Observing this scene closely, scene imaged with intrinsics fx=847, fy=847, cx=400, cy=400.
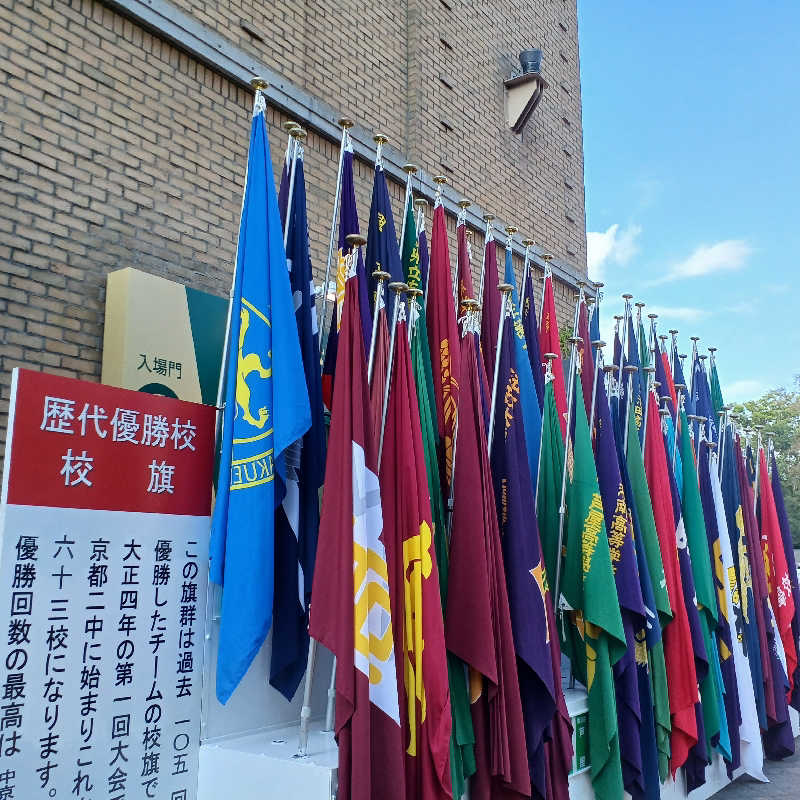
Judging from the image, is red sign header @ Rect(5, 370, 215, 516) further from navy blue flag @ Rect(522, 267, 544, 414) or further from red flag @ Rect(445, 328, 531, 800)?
navy blue flag @ Rect(522, 267, 544, 414)

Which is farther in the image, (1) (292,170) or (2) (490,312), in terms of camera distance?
(2) (490,312)

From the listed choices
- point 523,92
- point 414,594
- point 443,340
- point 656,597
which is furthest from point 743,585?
point 523,92

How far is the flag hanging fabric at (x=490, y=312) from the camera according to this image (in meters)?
5.31

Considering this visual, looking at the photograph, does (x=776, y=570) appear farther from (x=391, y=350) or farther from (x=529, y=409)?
(x=391, y=350)

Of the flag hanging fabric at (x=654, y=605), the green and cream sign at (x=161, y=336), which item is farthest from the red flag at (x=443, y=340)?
the green and cream sign at (x=161, y=336)

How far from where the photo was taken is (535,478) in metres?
5.22

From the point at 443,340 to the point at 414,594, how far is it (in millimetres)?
1871

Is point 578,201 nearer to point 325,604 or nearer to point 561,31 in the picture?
point 561,31

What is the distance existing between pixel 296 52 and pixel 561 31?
593 cm

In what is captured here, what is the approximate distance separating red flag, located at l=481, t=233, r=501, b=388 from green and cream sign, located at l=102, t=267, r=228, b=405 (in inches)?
78.5

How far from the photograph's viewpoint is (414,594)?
3.59m

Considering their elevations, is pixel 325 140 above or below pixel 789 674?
above

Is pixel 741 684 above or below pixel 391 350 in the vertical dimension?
below

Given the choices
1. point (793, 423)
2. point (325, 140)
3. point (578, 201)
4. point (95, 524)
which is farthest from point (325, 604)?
point (793, 423)
